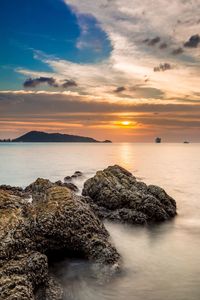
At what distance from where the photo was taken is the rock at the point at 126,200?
20422 mm

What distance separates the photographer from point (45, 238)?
1249cm

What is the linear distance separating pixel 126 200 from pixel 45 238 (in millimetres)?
9592

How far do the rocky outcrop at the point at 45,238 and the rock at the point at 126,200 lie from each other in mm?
6175

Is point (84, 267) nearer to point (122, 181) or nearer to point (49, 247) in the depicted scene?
point (49, 247)

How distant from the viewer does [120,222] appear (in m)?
19.8

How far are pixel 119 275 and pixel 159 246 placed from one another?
4328 mm

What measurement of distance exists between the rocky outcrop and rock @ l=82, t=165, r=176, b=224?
20.3 feet

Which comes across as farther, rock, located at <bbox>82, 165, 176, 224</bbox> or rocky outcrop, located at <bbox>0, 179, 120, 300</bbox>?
rock, located at <bbox>82, 165, 176, 224</bbox>

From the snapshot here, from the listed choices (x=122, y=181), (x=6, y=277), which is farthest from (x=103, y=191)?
(x=6, y=277)

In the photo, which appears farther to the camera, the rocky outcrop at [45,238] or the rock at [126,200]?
the rock at [126,200]

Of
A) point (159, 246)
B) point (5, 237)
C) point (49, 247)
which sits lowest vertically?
point (159, 246)

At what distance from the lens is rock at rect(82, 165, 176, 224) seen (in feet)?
67.0

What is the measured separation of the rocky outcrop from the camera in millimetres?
10485

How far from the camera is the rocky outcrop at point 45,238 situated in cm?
1049
